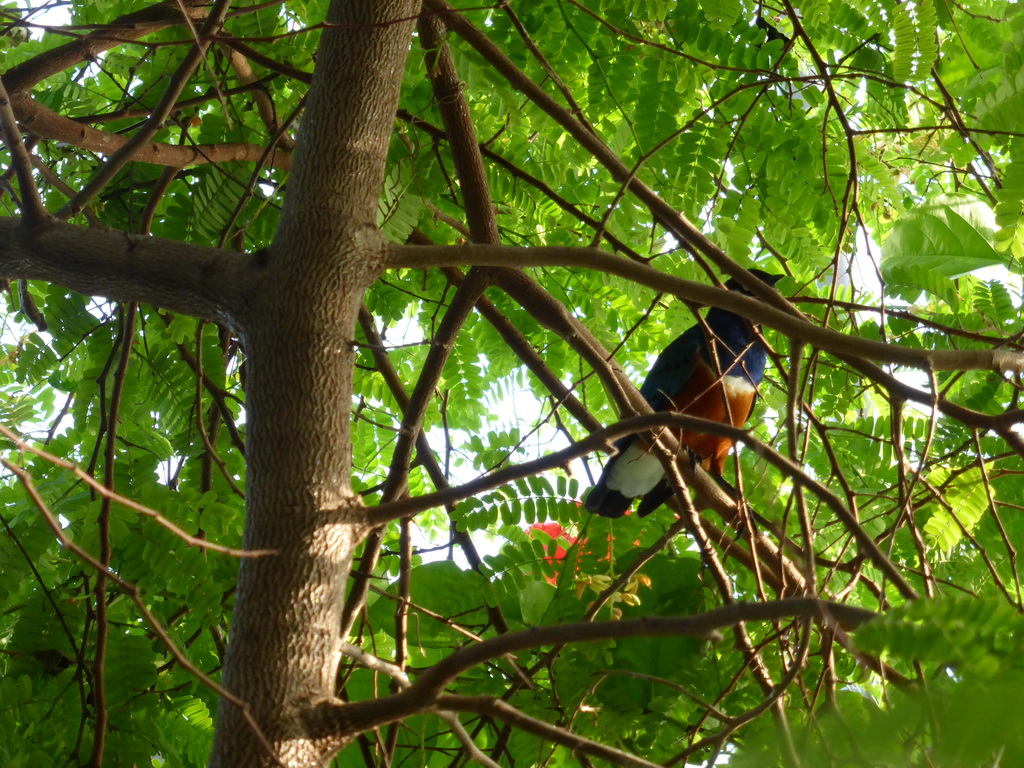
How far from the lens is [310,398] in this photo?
116 cm

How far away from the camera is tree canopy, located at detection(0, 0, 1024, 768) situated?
3.36 ft

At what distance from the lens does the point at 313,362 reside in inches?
46.5

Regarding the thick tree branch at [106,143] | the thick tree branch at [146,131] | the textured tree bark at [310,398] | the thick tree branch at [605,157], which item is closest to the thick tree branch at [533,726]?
the textured tree bark at [310,398]

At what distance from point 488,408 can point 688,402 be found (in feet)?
2.22

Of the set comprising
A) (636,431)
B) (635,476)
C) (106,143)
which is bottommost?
(636,431)

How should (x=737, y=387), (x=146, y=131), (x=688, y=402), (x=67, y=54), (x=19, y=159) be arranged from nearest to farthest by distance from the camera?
(x=19, y=159) → (x=146, y=131) → (x=67, y=54) → (x=688, y=402) → (x=737, y=387)

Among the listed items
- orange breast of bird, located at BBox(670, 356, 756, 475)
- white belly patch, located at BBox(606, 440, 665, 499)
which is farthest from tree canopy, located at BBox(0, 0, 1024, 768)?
orange breast of bird, located at BBox(670, 356, 756, 475)

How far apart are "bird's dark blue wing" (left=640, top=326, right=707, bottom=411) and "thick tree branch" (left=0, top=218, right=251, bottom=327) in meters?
1.99

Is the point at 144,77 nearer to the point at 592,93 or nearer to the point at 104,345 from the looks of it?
the point at 104,345

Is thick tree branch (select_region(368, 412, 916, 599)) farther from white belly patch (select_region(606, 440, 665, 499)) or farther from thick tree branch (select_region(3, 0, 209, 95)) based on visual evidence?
white belly patch (select_region(606, 440, 665, 499))

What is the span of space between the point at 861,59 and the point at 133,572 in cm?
207

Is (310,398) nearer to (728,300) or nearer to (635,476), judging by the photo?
(728,300)

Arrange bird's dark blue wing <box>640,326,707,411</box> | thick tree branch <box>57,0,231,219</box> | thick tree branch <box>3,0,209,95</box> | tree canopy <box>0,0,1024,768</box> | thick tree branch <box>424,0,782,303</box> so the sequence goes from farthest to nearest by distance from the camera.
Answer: bird's dark blue wing <box>640,326,707,411</box>, thick tree branch <box>3,0,209,95</box>, thick tree branch <box>424,0,782,303</box>, thick tree branch <box>57,0,231,219</box>, tree canopy <box>0,0,1024,768</box>

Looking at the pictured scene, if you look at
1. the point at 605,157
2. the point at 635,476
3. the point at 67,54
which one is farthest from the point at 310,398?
the point at 635,476
